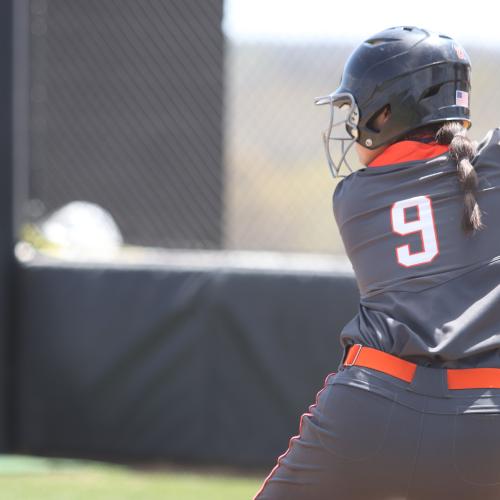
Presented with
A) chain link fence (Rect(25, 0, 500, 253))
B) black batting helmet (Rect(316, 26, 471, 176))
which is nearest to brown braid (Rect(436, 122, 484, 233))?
black batting helmet (Rect(316, 26, 471, 176))

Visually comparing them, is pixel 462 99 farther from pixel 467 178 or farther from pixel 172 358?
pixel 172 358

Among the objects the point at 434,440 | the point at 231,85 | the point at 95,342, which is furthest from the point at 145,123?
the point at 434,440

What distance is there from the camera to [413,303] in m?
2.36

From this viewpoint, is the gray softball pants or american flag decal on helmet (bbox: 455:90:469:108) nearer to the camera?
the gray softball pants

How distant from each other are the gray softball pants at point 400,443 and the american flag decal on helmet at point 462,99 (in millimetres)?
726

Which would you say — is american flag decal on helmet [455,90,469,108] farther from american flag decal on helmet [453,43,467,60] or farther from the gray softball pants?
the gray softball pants

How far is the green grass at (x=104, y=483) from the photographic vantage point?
4727 millimetres

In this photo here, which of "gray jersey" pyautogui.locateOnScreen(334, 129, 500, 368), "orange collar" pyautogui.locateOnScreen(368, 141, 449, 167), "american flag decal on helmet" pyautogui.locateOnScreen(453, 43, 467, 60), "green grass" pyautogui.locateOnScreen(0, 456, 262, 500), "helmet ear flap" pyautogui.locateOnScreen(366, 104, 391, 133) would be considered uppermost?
"american flag decal on helmet" pyautogui.locateOnScreen(453, 43, 467, 60)

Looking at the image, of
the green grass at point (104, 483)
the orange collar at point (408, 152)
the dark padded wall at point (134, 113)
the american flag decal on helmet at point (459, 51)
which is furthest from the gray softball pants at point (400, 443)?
the dark padded wall at point (134, 113)

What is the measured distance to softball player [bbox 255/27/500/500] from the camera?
2.25m

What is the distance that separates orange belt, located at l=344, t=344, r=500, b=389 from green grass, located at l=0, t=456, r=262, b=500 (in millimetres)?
2545

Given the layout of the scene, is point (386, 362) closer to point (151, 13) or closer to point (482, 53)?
point (482, 53)

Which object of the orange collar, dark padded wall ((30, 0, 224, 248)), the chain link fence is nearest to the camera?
the orange collar

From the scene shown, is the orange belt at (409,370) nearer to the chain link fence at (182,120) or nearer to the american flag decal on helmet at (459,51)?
the american flag decal on helmet at (459,51)
